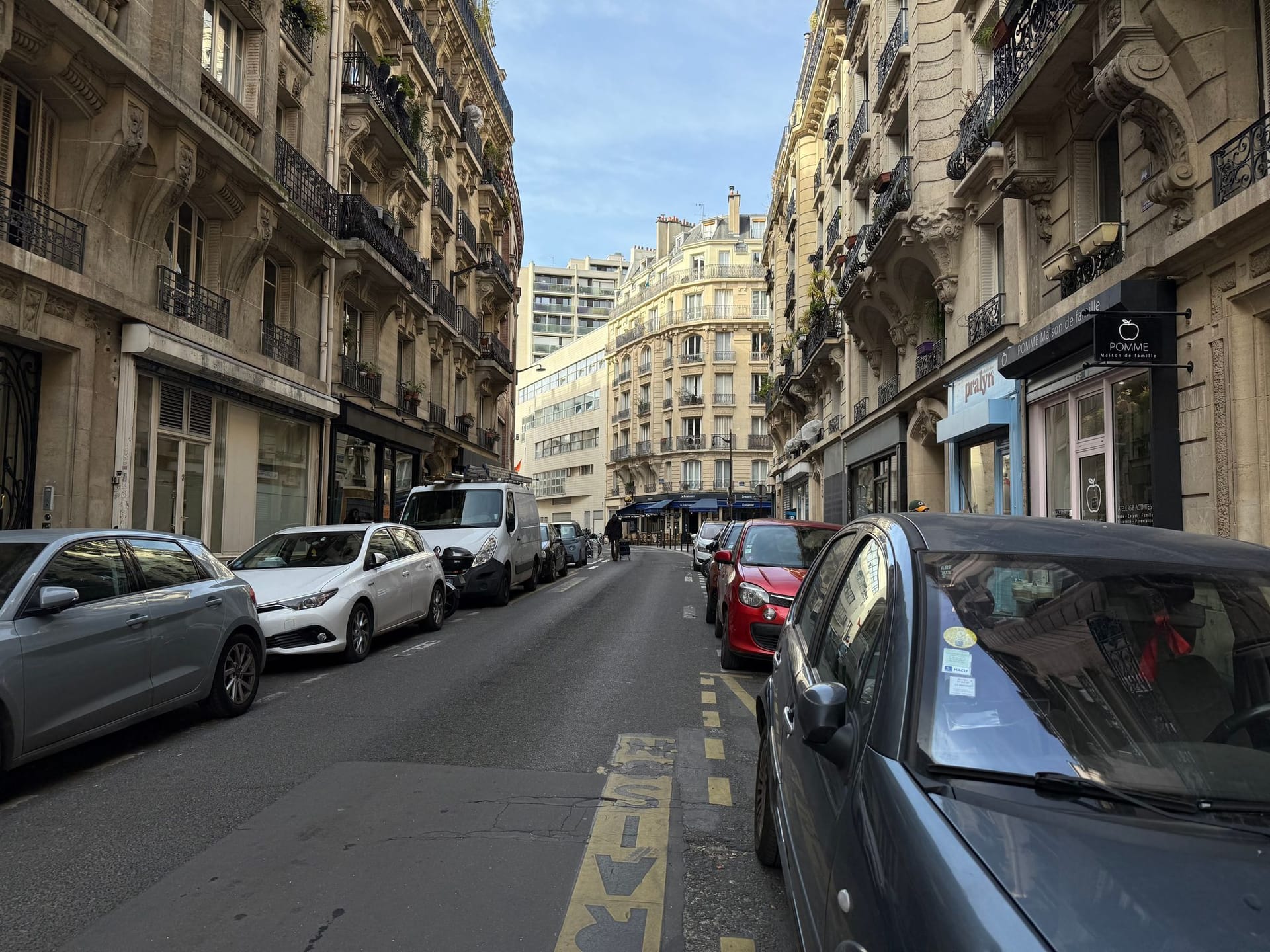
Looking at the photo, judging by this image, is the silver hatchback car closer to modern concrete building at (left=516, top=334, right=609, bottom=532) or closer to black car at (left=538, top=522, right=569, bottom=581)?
black car at (left=538, top=522, right=569, bottom=581)

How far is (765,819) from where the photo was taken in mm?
3592

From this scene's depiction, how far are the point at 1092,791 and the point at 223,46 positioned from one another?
58.2 feet

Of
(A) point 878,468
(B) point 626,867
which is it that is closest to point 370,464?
(A) point 878,468

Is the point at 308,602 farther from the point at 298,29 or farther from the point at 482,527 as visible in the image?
the point at 298,29

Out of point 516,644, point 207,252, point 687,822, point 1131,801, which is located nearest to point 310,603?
point 516,644

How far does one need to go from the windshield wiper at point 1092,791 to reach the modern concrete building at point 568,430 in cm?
7233

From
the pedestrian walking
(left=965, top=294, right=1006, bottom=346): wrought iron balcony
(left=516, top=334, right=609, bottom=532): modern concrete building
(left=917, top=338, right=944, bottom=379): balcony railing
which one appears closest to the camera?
(left=965, top=294, right=1006, bottom=346): wrought iron balcony

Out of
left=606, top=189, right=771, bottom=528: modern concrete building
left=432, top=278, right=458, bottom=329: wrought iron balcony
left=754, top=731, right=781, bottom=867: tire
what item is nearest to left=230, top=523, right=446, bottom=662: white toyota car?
left=754, top=731, right=781, bottom=867: tire

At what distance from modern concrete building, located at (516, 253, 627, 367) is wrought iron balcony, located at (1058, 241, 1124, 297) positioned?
8869cm

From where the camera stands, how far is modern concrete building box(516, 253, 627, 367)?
99250mm

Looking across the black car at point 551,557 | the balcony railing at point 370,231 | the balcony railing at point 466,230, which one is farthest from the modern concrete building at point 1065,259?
the balcony railing at point 466,230

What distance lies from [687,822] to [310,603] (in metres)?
5.53

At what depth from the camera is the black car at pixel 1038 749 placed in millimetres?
1472

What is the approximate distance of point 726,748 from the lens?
18.6ft
